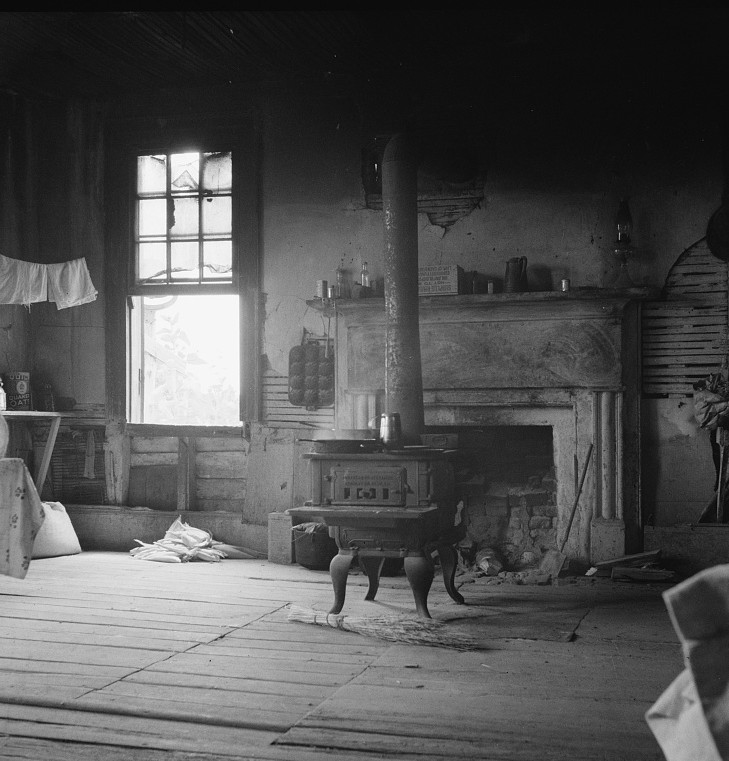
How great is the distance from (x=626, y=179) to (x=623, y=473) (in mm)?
2089

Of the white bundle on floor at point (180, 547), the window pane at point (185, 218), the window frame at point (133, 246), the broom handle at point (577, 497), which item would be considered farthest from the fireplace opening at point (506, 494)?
the window pane at point (185, 218)

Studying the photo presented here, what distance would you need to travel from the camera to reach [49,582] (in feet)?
19.9

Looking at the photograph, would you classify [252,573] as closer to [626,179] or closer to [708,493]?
[708,493]

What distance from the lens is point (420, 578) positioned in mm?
4961

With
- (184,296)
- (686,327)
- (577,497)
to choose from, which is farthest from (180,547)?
(686,327)

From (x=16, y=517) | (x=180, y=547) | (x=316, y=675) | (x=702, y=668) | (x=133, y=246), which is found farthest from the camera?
(x=133, y=246)

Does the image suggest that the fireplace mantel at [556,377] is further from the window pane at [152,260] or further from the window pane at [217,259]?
the window pane at [152,260]

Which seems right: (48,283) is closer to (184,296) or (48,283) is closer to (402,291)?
(184,296)

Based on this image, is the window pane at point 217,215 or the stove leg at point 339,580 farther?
the window pane at point 217,215

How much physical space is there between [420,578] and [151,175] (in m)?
4.43

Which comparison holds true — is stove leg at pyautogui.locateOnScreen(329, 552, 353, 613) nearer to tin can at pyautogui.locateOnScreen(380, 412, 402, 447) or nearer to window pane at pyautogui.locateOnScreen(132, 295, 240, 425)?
tin can at pyautogui.locateOnScreen(380, 412, 402, 447)

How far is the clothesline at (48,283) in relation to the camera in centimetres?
739

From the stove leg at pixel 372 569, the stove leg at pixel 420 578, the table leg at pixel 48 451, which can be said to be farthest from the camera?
the table leg at pixel 48 451

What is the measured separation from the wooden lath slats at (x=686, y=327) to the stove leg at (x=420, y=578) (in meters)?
2.35
